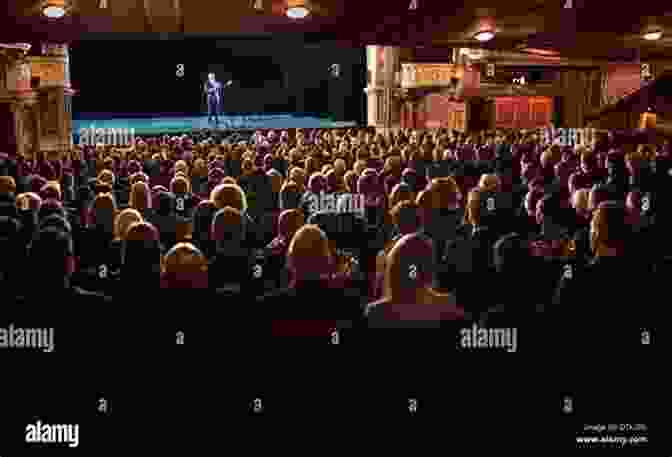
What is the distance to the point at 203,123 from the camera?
1442 inches

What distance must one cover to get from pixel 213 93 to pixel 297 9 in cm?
3289

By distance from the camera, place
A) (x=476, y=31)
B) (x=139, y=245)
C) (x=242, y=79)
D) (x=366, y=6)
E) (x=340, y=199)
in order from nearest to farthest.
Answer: (x=139, y=245) < (x=366, y=6) < (x=476, y=31) < (x=340, y=199) < (x=242, y=79)

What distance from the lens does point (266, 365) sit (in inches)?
151

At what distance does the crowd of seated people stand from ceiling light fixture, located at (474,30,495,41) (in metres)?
1.65

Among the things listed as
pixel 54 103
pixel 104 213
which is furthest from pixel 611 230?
pixel 54 103

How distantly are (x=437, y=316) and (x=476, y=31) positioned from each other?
4981 millimetres

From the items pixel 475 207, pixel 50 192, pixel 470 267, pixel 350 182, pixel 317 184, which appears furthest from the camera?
pixel 350 182

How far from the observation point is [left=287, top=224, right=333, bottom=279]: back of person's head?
14.7 ft

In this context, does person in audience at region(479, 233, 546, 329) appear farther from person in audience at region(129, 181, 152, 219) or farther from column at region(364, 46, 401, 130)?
column at region(364, 46, 401, 130)

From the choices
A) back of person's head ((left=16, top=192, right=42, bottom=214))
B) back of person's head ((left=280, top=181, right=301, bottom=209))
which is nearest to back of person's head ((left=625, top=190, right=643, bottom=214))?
back of person's head ((left=280, top=181, right=301, bottom=209))

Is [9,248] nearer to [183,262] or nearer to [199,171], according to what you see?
[183,262]

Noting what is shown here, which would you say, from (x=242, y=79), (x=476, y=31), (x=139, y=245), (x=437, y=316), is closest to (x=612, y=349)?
(x=437, y=316)

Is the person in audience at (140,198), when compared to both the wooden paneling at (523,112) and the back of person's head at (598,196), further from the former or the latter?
the wooden paneling at (523,112)

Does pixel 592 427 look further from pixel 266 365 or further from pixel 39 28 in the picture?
pixel 39 28
